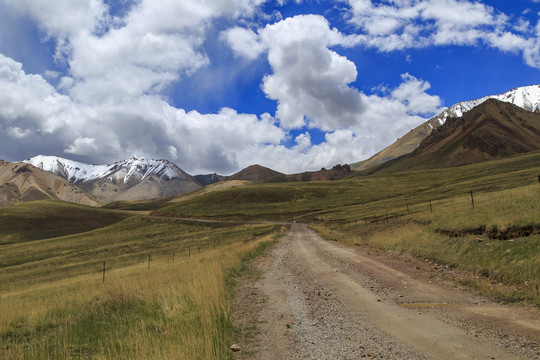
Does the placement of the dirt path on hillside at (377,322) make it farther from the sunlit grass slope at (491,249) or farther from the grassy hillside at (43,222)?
the grassy hillside at (43,222)

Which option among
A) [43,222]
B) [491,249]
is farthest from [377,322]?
[43,222]

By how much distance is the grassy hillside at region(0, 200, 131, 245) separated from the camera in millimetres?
114188

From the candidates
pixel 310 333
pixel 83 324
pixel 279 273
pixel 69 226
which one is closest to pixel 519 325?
pixel 310 333

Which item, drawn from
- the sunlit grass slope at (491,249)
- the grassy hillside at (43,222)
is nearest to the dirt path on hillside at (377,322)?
the sunlit grass slope at (491,249)

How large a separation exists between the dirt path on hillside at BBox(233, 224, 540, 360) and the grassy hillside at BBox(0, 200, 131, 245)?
4858 inches

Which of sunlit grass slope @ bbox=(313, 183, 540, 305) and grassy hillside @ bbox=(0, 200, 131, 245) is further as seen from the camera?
grassy hillside @ bbox=(0, 200, 131, 245)

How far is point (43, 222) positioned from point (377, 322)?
544ft

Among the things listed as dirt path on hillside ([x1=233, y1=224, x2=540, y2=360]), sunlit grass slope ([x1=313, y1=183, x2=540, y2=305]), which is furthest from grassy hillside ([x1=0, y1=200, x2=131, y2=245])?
sunlit grass slope ([x1=313, y1=183, x2=540, y2=305])

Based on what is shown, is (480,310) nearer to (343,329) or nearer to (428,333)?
(428,333)

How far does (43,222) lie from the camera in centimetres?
13775

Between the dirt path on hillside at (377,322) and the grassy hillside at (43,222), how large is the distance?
12339 cm

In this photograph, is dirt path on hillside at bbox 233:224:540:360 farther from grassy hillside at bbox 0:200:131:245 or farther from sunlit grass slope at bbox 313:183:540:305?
grassy hillside at bbox 0:200:131:245

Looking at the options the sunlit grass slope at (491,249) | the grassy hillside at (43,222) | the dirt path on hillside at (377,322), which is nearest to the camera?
the dirt path on hillside at (377,322)

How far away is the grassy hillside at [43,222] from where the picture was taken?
11419 centimetres
